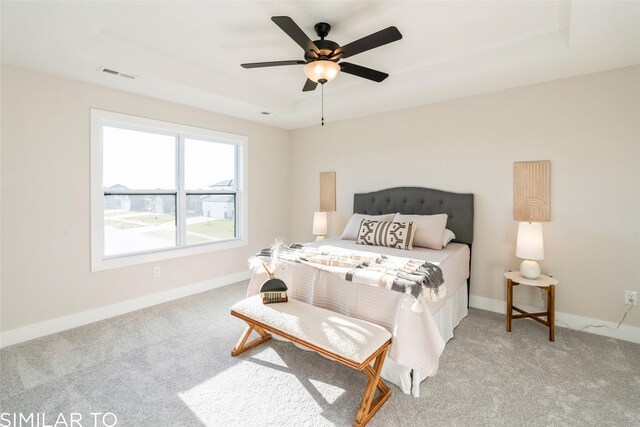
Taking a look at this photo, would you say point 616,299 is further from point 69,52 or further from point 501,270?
point 69,52

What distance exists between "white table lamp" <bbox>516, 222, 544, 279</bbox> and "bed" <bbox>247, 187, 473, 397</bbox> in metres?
0.55

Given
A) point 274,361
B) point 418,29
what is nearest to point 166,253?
point 274,361

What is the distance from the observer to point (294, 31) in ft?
6.38

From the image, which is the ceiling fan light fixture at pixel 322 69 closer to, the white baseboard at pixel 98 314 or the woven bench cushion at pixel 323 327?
the woven bench cushion at pixel 323 327

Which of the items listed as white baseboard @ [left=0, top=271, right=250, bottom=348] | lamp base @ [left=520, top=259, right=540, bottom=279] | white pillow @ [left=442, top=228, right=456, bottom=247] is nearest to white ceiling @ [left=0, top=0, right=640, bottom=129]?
white pillow @ [left=442, top=228, right=456, bottom=247]

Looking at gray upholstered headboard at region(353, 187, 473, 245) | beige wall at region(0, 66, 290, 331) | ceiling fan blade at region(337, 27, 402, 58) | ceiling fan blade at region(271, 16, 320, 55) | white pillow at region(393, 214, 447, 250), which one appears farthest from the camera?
gray upholstered headboard at region(353, 187, 473, 245)

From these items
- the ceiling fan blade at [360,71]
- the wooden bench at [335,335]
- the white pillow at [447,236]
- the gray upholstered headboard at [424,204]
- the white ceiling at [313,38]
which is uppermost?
the white ceiling at [313,38]

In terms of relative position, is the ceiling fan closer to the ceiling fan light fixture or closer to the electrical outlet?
the ceiling fan light fixture

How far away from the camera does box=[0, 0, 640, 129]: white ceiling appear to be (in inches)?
83.1

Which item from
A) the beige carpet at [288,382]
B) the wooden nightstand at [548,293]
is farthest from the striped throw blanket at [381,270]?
the wooden nightstand at [548,293]

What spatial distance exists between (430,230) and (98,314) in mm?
3583

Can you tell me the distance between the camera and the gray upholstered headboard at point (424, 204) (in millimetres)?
3492

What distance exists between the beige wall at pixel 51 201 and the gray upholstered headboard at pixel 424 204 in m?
2.80

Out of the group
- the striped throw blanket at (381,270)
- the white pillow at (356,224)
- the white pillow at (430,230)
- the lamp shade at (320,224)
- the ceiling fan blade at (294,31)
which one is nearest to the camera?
the ceiling fan blade at (294,31)
